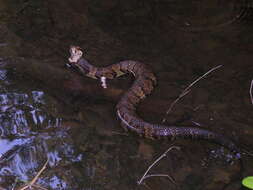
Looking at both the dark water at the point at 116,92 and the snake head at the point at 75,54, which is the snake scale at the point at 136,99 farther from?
the dark water at the point at 116,92

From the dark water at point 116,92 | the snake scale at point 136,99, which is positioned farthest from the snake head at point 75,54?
the dark water at point 116,92

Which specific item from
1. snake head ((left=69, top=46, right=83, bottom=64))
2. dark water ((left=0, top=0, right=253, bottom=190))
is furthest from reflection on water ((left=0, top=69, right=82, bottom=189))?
snake head ((left=69, top=46, right=83, bottom=64))

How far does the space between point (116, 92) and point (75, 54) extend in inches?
37.3

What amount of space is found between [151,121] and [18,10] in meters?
3.74

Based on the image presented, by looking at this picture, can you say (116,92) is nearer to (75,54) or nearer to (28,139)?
(75,54)

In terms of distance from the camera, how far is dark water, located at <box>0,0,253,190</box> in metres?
4.49

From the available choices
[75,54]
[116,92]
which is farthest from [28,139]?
[75,54]

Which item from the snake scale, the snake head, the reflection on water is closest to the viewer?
the reflection on water

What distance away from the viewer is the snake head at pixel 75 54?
→ 20.2ft

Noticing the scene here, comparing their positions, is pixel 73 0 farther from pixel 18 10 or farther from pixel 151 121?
pixel 151 121

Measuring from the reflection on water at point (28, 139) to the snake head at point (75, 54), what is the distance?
2.67ft

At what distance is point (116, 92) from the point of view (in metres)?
5.84

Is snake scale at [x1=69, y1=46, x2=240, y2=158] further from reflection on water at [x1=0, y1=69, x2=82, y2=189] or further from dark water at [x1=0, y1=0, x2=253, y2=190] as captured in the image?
reflection on water at [x1=0, y1=69, x2=82, y2=189]

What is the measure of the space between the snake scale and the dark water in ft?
0.33
